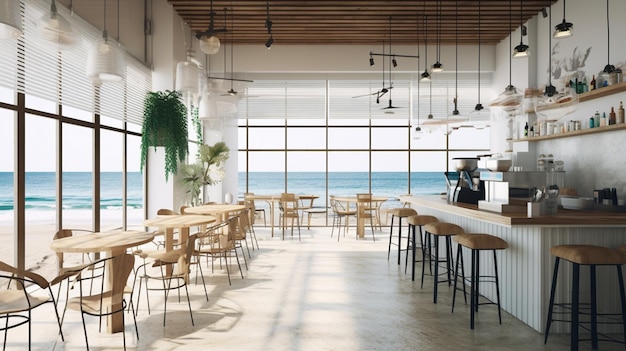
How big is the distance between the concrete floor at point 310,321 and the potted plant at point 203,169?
2842 millimetres

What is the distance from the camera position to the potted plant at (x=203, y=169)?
26.0ft

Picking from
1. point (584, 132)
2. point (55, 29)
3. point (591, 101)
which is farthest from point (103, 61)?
point (591, 101)

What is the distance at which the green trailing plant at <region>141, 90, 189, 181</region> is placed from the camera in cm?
683

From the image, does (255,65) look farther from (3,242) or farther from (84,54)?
(3,242)

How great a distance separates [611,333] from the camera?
3.41 m

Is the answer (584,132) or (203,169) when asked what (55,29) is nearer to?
(203,169)

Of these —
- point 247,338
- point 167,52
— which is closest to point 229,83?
point 167,52

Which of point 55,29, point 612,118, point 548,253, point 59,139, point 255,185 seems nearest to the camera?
point 55,29

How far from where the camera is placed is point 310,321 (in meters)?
3.76

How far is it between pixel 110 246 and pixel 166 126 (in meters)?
4.07

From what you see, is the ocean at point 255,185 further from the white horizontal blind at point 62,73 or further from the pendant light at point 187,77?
the pendant light at point 187,77

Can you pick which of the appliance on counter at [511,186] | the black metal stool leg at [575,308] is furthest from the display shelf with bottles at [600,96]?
the black metal stool leg at [575,308]

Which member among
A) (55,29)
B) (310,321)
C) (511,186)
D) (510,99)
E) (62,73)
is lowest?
(310,321)

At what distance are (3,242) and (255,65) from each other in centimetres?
1348
